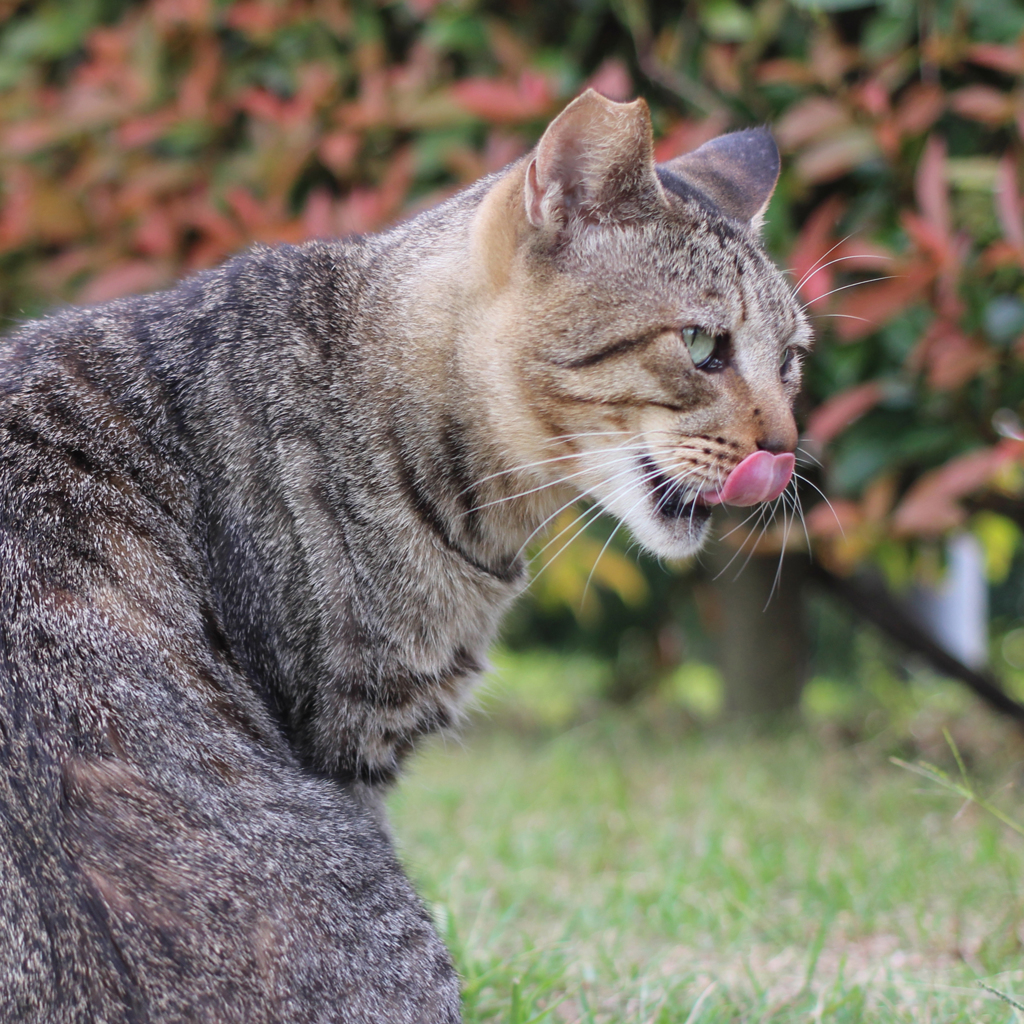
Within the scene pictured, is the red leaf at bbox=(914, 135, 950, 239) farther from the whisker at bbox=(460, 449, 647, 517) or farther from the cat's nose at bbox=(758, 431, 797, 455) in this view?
the whisker at bbox=(460, 449, 647, 517)

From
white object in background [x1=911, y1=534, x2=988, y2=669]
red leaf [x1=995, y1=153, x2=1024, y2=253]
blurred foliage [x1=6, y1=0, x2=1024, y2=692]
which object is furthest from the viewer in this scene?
white object in background [x1=911, y1=534, x2=988, y2=669]

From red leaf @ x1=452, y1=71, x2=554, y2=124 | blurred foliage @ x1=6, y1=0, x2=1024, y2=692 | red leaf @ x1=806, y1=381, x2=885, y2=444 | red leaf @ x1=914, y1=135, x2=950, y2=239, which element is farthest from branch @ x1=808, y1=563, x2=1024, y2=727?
red leaf @ x1=452, y1=71, x2=554, y2=124

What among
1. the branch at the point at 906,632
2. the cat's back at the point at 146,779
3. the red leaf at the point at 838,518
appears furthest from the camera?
the branch at the point at 906,632

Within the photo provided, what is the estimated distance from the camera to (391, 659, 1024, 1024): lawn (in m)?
1.83

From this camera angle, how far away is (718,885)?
243cm

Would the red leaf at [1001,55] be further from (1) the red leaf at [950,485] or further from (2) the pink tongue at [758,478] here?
(2) the pink tongue at [758,478]

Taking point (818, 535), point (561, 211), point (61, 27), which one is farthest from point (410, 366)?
point (61, 27)

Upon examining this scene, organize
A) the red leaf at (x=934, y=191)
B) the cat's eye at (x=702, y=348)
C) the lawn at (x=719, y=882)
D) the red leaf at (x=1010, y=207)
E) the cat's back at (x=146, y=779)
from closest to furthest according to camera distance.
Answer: the cat's back at (x=146, y=779)
the cat's eye at (x=702, y=348)
the lawn at (x=719, y=882)
the red leaf at (x=1010, y=207)
the red leaf at (x=934, y=191)

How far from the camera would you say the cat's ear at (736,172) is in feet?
6.61

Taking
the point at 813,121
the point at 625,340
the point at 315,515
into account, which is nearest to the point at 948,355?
the point at 813,121

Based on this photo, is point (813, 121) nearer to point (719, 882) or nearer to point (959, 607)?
point (719, 882)

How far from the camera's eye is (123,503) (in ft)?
5.04

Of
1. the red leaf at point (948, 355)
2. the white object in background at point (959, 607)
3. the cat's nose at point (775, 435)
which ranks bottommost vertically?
the white object in background at point (959, 607)

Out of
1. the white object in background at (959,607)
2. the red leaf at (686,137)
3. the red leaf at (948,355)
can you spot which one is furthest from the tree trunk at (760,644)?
→ the red leaf at (686,137)
